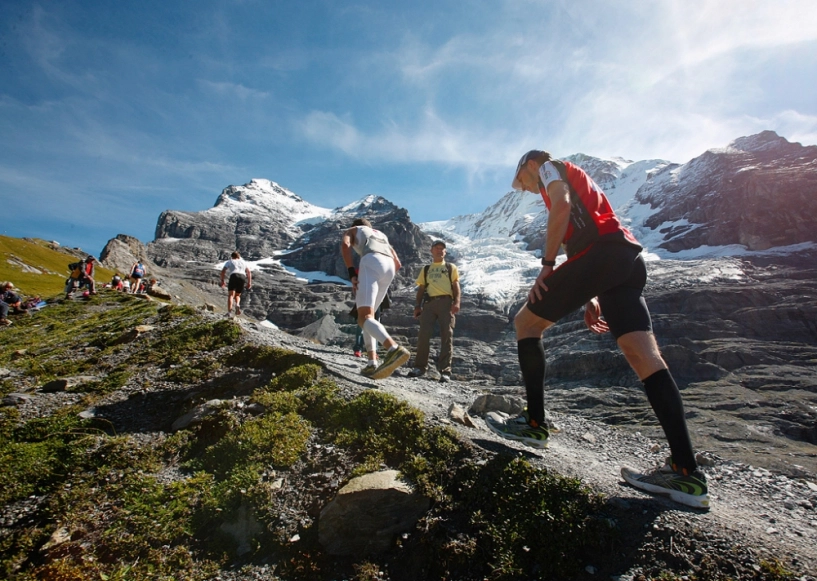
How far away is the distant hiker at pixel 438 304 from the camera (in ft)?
37.2

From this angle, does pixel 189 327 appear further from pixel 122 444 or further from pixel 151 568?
pixel 151 568

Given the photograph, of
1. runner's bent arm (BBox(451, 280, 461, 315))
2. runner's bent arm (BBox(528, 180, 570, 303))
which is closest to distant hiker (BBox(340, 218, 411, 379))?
runner's bent arm (BBox(528, 180, 570, 303))

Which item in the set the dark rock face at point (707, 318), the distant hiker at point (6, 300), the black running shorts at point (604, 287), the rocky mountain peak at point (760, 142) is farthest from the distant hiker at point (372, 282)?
the rocky mountain peak at point (760, 142)

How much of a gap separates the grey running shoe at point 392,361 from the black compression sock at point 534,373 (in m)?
2.34

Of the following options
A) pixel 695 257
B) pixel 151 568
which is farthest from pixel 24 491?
pixel 695 257

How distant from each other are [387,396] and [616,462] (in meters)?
3.34

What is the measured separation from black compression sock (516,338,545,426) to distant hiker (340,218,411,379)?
2.38 m

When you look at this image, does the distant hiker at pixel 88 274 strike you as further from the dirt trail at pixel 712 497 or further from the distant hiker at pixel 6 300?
the dirt trail at pixel 712 497

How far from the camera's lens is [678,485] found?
141 inches

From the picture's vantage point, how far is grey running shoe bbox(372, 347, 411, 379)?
634 cm

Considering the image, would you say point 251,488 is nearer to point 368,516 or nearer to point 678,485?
point 368,516

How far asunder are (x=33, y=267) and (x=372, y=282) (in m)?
88.9

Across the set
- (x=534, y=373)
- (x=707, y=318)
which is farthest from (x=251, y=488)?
(x=707, y=318)

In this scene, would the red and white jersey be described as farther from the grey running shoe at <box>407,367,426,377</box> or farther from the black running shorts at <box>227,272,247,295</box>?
the black running shorts at <box>227,272,247,295</box>
